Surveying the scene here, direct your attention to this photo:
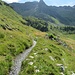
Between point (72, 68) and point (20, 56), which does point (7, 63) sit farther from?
point (72, 68)

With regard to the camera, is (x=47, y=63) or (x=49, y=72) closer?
(x=49, y=72)

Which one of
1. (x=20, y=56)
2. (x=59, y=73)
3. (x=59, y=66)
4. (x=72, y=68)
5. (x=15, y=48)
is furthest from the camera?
(x=15, y=48)

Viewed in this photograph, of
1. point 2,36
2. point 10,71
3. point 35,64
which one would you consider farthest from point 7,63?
point 2,36

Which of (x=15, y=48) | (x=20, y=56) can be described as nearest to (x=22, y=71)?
(x=20, y=56)

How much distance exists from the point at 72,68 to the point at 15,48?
19017 mm

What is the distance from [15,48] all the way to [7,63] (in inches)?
645

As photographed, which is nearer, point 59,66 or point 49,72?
point 49,72

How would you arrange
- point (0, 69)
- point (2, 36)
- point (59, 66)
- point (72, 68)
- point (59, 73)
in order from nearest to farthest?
point (0, 69) → point (59, 73) → point (59, 66) → point (72, 68) → point (2, 36)

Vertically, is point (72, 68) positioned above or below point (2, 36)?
below

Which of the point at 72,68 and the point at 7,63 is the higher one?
the point at 7,63

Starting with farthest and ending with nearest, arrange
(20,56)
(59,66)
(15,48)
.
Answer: (15,48) → (20,56) → (59,66)

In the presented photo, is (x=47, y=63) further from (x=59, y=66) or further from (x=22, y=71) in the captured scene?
(x=22, y=71)

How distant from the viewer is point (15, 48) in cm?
6500

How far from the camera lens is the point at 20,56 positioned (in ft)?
200
